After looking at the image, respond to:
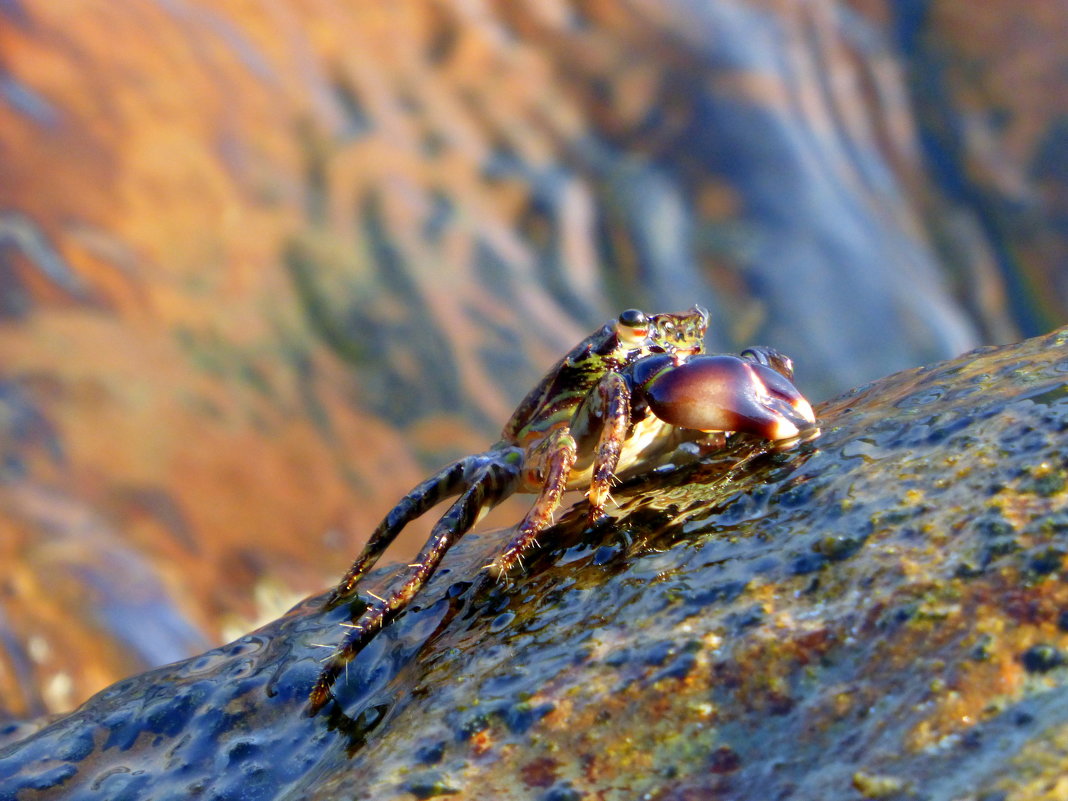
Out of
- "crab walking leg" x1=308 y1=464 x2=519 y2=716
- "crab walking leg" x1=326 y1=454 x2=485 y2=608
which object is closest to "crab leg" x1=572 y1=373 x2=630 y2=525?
"crab walking leg" x1=308 y1=464 x2=519 y2=716

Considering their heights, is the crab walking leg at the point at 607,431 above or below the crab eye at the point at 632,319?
below

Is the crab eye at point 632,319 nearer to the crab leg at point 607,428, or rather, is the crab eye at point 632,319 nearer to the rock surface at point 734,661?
the crab leg at point 607,428

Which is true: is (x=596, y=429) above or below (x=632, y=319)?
below

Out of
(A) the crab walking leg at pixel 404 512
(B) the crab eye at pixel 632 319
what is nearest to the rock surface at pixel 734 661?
(A) the crab walking leg at pixel 404 512

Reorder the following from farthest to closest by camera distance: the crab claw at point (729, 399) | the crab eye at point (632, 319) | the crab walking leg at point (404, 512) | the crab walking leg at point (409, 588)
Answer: the crab eye at point (632, 319)
the crab walking leg at point (404, 512)
the crab claw at point (729, 399)
the crab walking leg at point (409, 588)

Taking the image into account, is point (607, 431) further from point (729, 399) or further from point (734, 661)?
point (734, 661)

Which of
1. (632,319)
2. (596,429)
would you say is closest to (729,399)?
(596,429)
